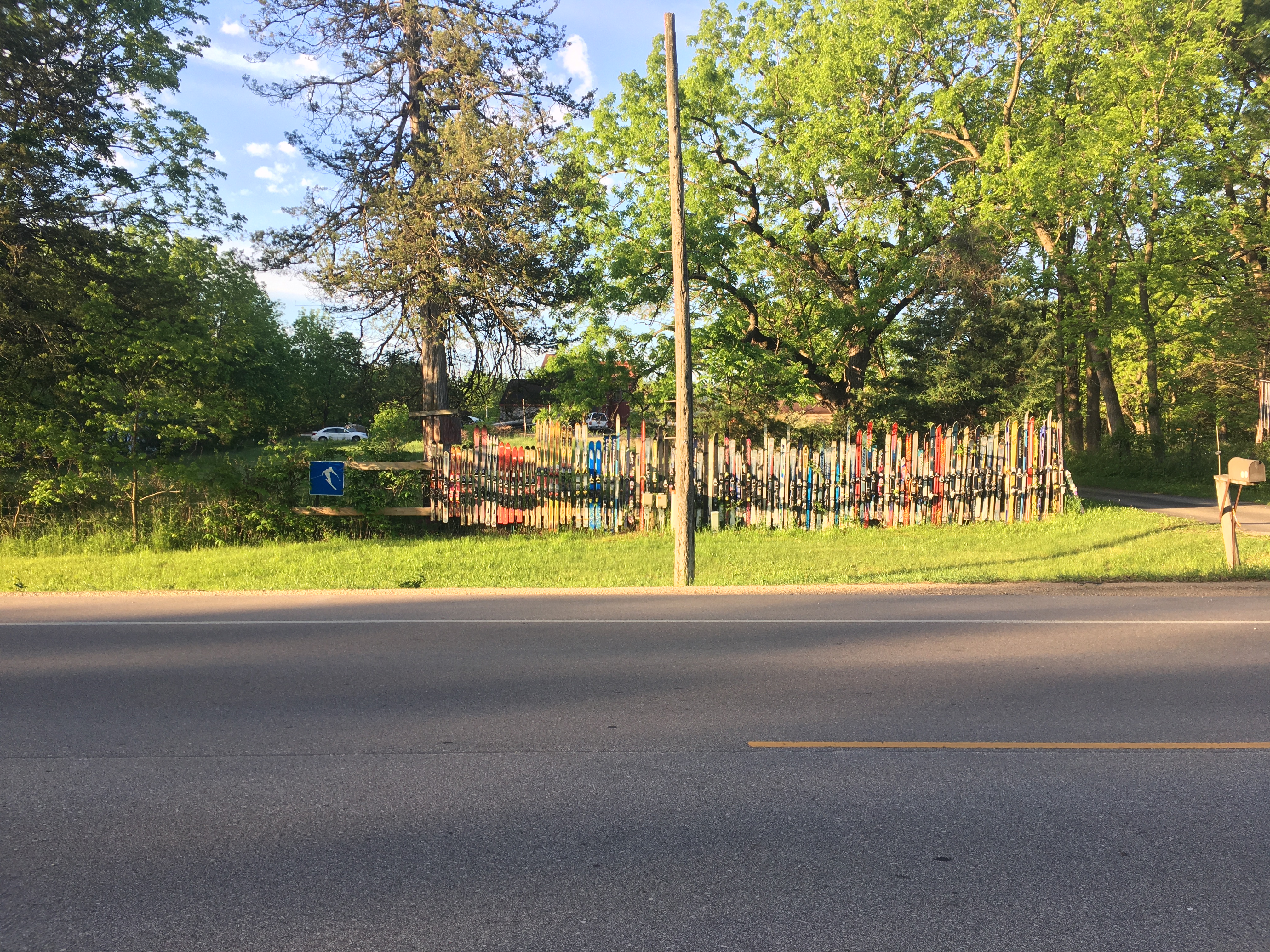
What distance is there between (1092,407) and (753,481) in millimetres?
26431

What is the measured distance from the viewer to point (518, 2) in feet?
65.4

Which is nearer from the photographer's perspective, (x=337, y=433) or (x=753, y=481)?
(x=753, y=481)

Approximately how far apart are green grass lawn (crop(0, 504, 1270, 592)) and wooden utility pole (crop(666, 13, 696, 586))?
561 millimetres

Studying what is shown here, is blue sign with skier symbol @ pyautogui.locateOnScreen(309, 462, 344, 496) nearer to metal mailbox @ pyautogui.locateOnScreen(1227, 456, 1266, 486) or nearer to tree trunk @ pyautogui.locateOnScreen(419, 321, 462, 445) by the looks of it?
tree trunk @ pyautogui.locateOnScreen(419, 321, 462, 445)

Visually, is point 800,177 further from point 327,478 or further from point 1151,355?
point 327,478

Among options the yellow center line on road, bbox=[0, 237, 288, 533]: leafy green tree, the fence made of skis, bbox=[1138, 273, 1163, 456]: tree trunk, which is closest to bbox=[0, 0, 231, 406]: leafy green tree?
bbox=[0, 237, 288, 533]: leafy green tree

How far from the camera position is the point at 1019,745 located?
5.09m

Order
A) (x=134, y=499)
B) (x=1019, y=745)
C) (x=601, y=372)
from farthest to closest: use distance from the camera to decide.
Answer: (x=601, y=372) < (x=134, y=499) < (x=1019, y=745)

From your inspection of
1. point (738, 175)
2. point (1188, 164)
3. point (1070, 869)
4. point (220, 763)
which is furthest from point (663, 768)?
point (1188, 164)

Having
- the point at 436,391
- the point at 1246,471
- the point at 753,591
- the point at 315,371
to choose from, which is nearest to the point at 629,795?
the point at 753,591

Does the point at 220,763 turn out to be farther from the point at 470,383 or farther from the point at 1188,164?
the point at 1188,164

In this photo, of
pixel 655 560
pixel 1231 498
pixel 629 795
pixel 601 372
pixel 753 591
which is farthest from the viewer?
pixel 601 372

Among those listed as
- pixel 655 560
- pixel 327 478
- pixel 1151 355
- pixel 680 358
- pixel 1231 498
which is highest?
pixel 1151 355

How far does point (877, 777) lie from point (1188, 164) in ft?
94.4
